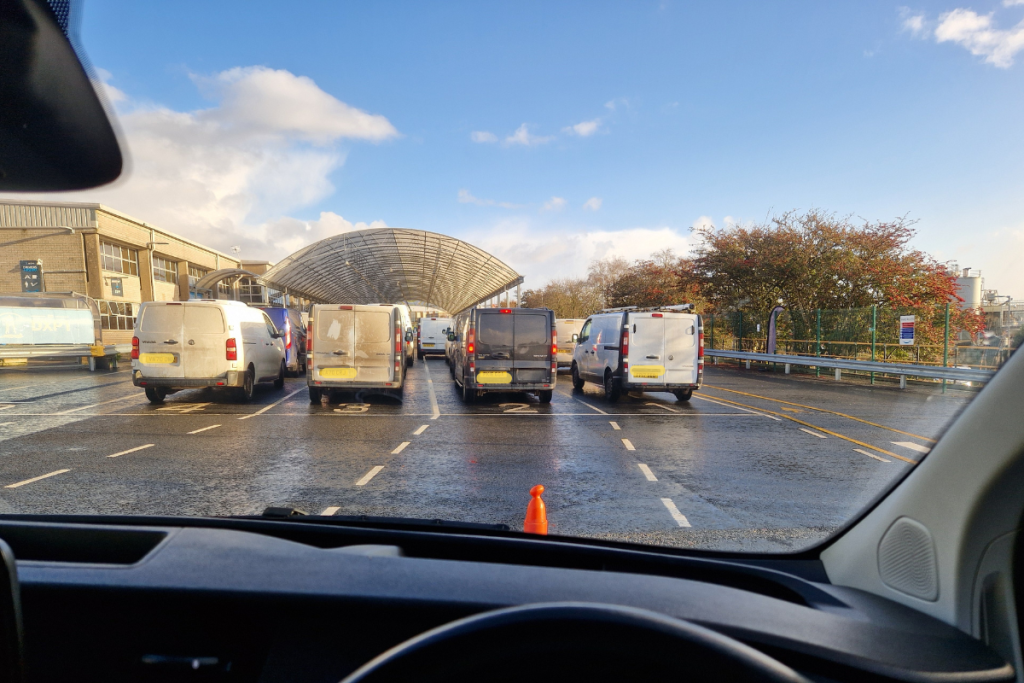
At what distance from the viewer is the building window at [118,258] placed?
35.5m

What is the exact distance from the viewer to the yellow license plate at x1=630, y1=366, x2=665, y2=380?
12633 millimetres

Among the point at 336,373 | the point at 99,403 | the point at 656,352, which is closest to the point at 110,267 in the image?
the point at 99,403

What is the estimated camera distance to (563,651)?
109 centimetres

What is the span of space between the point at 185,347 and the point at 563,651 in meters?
12.4

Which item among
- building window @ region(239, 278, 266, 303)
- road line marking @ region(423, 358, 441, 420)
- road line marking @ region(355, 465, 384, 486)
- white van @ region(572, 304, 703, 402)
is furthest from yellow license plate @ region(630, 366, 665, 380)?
building window @ region(239, 278, 266, 303)

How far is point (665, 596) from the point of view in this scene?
1383 millimetres

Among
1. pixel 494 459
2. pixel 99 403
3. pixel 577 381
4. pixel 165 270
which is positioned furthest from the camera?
pixel 165 270

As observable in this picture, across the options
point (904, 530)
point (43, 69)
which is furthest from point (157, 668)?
point (904, 530)

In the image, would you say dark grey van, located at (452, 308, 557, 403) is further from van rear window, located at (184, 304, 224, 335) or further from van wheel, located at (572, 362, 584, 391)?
van rear window, located at (184, 304, 224, 335)

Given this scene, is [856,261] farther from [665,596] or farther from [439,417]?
[665,596]

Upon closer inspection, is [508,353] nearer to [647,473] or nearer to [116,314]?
[647,473]

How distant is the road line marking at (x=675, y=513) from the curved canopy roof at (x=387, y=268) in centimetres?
3697

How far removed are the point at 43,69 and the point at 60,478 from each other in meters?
6.22

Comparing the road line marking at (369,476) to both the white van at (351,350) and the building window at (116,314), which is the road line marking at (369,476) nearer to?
the white van at (351,350)
